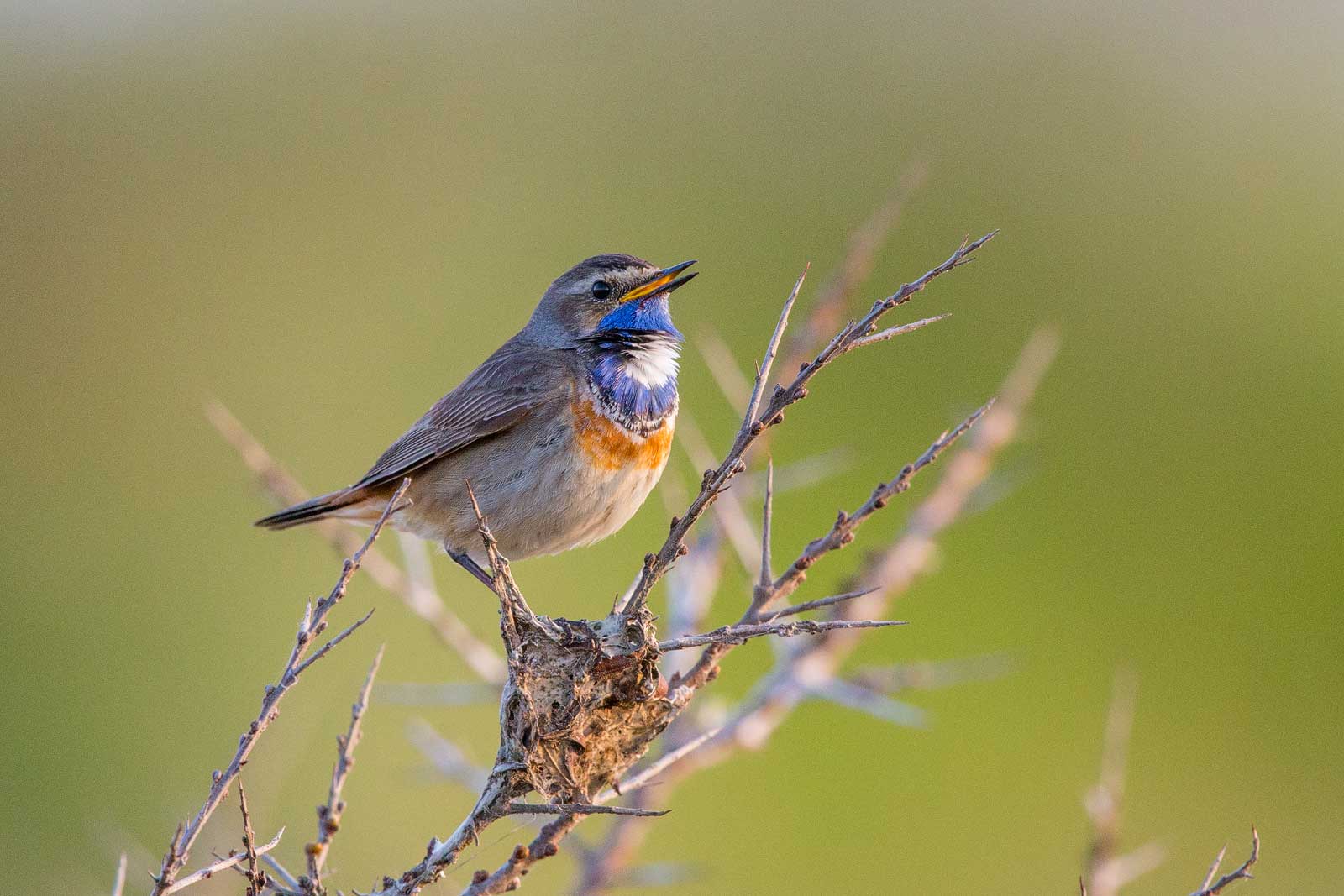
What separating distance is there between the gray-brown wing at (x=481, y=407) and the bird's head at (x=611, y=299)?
19 cm

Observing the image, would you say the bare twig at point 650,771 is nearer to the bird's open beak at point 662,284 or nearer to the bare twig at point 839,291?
the bare twig at point 839,291

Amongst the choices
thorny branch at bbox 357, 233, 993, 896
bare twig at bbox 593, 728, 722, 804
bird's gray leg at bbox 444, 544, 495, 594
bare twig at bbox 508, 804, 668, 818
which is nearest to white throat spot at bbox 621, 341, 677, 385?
bird's gray leg at bbox 444, 544, 495, 594

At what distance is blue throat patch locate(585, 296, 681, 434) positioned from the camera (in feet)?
17.7

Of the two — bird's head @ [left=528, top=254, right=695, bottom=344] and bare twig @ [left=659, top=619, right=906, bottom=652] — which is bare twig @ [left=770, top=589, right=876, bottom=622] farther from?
bird's head @ [left=528, top=254, right=695, bottom=344]

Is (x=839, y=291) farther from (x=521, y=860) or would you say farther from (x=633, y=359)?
(x=521, y=860)

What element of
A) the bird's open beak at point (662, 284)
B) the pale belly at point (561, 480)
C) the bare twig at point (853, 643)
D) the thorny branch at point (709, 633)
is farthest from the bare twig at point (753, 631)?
the bird's open beak at point (662, 284)

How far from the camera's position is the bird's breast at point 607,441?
17.5ft

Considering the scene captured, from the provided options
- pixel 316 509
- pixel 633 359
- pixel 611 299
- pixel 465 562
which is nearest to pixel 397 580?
pixel 465 562

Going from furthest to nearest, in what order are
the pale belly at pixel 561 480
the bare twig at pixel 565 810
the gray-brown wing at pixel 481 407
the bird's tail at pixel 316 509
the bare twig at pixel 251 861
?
1. the bird's tail at pixel 316 509
2. the gray-brown wing at pixel 481 407
3. the pale belly at pixel 561 480
4. the bare twig at pixel 565 810
5. the bare twig at pixel 251 861

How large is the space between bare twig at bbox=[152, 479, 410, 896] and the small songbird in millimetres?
2261

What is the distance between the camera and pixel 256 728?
286 centimetres

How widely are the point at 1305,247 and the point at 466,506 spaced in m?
9.93

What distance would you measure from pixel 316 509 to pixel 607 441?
4.86ft

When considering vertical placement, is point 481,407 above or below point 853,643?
above
